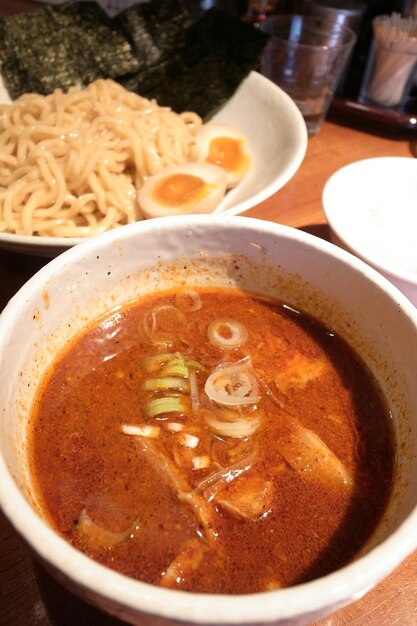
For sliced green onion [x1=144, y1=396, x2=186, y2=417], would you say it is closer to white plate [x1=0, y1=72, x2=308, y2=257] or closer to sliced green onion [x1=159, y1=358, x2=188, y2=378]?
sliced green onion [x1=159, y1=358, x2=188, y2=378]

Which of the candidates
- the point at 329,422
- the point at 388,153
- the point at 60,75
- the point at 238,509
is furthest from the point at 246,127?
the point at 238,509

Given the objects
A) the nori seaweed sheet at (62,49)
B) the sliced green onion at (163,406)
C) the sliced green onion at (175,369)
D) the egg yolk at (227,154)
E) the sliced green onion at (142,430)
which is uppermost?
the nori seaweed sheet at (62,49)

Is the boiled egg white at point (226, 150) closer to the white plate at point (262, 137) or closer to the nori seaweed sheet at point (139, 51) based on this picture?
the white plate at point (262, 137)

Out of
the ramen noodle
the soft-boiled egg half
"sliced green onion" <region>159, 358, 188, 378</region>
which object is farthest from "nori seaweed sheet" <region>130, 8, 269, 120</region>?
"sliced green onion" <region>159, 358, 188, 378</region>

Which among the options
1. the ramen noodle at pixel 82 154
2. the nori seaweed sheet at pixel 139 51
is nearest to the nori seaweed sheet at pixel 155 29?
the nori seaweed sheet at pixel 139 51

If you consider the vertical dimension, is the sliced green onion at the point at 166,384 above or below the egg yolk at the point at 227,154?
below

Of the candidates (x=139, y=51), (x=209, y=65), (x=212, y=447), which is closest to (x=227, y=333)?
(x=212, y=447)

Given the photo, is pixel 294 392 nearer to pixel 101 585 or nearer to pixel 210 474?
pixel 210 474
